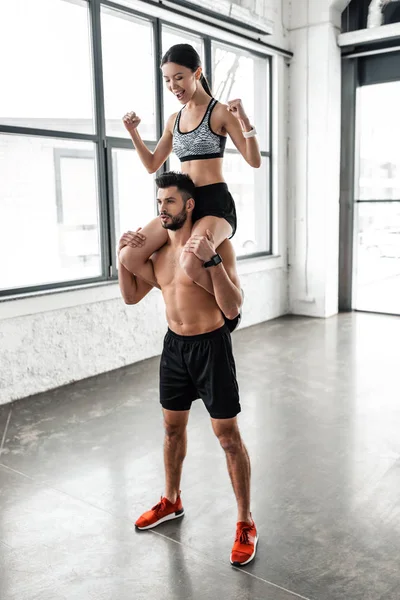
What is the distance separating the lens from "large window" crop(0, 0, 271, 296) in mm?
4020

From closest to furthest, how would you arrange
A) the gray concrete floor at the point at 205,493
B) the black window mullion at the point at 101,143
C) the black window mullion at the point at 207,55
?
1. the gray concrete floor at the point at 205,493
2. the black window mullion at the point at 101,143
3. the black window mullion at the point at 207,55

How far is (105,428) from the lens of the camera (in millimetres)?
3525

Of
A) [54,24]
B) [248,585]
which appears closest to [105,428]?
[248,585]

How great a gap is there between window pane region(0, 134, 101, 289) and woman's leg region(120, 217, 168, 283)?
7.05 ft

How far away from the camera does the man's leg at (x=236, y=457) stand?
2145 mm

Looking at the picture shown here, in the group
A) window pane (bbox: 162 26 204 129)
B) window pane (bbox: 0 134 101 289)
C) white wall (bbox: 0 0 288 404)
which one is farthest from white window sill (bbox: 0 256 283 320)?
window pane (bbox: 162 26 204 129)

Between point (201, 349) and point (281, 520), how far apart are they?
893 millimetres

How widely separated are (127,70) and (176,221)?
→ 10.5 feet

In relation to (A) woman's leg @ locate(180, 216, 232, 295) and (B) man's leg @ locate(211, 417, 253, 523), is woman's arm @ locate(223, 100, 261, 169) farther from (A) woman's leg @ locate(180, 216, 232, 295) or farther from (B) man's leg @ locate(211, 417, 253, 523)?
(B) man's leg @ locate(211, 417, 253, 523)

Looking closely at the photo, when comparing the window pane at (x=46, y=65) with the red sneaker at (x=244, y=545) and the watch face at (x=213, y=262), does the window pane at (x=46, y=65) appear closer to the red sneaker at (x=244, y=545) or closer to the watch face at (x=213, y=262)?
the watch face at (x=213, y=262)

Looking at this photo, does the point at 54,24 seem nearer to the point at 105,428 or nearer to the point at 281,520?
the point at 105,428

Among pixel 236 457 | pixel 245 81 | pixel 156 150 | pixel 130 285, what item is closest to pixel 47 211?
pixel 156 150

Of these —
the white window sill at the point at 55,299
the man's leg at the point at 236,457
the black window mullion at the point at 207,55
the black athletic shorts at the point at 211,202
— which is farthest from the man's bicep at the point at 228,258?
the black window mullion at the point at 207,55

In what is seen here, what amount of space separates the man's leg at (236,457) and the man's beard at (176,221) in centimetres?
75
